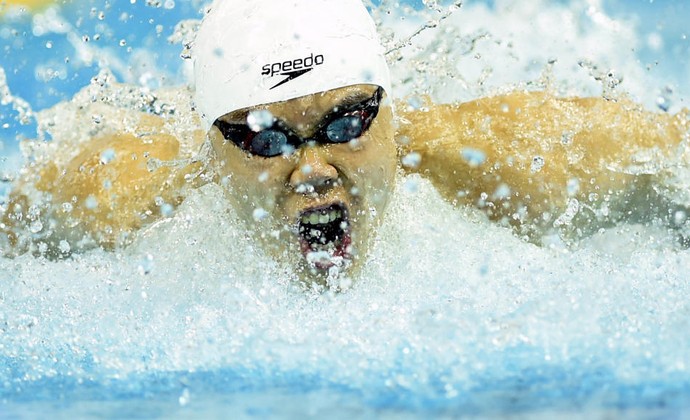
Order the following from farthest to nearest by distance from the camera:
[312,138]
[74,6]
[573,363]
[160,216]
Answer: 1. [74,6]
2. [160,216]
3. [312,138]
4. [573,363]

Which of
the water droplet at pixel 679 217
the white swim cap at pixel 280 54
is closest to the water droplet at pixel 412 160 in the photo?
the white swim cap at pixel 280 54

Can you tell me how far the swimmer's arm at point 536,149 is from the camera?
95.3 inches

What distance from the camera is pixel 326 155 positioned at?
2.15 meters

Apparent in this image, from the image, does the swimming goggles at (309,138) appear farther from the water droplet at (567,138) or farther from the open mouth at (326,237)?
the water droplet at (567,138)

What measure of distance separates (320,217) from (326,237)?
79mm

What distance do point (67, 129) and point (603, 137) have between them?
1.82 metres

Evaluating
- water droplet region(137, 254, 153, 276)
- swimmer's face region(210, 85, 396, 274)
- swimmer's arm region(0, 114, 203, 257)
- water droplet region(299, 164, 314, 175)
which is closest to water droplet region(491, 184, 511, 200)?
swimmer's face region(210, 85, 396, 274)

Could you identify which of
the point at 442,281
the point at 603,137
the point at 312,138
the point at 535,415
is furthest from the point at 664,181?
the point at 535,415

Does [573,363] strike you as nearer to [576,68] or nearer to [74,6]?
[576,68]

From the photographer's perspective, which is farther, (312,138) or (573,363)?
(312,138)

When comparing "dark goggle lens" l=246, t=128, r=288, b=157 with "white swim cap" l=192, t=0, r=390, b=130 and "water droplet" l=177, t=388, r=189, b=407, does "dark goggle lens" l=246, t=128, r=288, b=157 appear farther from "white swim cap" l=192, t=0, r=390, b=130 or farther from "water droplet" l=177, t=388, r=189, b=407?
"water droplet" l=177, t=388, r=189, b=407

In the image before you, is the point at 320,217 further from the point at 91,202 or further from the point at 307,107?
the point at 91,202

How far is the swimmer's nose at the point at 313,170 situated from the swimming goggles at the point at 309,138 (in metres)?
0.03

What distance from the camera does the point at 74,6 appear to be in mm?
4449
